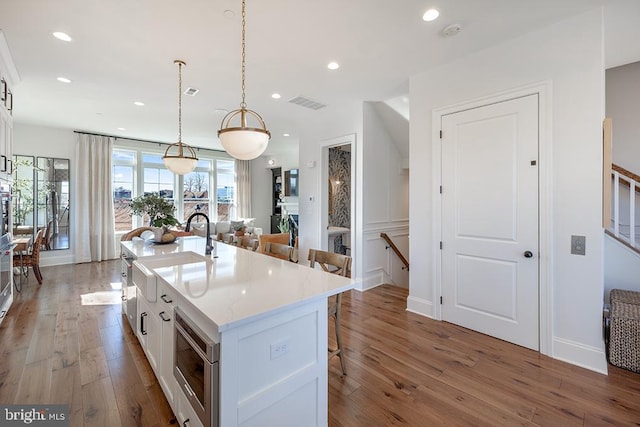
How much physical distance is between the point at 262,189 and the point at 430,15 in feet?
25.1

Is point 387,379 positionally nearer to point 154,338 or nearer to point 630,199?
point 154,338

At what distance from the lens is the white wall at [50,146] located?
570 cm

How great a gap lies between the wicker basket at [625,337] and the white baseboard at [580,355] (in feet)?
0.37

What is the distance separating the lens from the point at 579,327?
7.66 ft

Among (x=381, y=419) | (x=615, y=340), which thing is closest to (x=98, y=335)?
(x=381, y=419)

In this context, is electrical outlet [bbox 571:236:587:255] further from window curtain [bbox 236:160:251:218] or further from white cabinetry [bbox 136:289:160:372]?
window curtain [bbox 236:160:251:218]

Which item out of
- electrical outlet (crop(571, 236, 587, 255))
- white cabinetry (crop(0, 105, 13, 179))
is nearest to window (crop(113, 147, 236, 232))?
white cabinetry (crop(0, 105, 13, 179))

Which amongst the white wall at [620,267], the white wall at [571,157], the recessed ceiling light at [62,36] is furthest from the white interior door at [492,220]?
the recessed ceiling light at [62,36]

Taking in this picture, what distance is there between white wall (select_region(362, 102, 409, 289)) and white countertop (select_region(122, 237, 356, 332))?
246 centimetres

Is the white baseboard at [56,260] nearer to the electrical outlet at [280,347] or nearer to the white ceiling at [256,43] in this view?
the white ceiling at [256,43]

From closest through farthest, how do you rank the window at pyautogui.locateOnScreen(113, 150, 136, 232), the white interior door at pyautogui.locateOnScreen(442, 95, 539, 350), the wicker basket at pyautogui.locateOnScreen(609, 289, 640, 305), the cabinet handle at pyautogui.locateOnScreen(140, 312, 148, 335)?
the cabinet handle at pyautogui.locateOnScreen(140, 312, 148, 335)
the wicker basket at pyautogui.locateOnScreen(609, 289, 640, 305)
the white interior door at pyautogui.locateOnScreen(442, 95, 539, 350)
the window at pyautogui.locateOnScreen(113, 150, 136, 232)

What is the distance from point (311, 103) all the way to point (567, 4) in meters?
3.06

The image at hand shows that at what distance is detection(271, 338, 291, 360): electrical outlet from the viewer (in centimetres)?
133

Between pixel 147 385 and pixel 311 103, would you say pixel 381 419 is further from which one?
pixel 311 103
